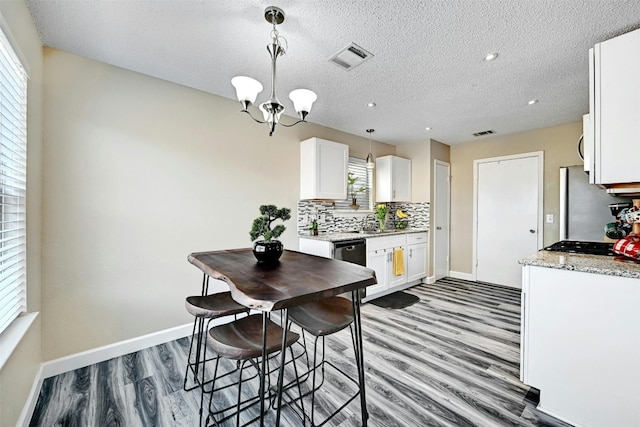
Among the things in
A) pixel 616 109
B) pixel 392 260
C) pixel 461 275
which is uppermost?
pixel 616 109

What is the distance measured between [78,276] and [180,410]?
1.37 m

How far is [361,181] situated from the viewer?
4.59 m

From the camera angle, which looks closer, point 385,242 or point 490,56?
point 490,56

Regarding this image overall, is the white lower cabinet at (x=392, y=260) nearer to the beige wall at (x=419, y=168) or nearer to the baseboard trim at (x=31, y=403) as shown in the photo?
the beige wall at (x=419, y=168)

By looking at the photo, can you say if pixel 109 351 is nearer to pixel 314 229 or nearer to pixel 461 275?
pixel 314 229

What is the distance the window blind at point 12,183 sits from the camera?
1462 millimetres

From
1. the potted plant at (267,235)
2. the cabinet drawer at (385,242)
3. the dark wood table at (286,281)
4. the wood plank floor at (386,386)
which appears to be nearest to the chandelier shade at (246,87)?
the potted plant at (267,235)

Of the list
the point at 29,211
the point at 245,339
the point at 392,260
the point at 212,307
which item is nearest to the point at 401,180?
the point at 392,260

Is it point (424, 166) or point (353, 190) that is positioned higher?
point (424, 166)

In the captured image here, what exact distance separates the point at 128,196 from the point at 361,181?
10.8 feet

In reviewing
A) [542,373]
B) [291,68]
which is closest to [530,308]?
[542,373]

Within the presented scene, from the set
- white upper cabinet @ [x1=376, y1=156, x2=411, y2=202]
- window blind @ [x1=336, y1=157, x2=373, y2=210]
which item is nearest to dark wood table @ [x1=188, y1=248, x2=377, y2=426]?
window blind @ [x1=336, y1=157, x2=373, y2=210]

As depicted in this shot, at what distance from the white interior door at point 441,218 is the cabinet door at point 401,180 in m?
0.44

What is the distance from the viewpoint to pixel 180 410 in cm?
168
